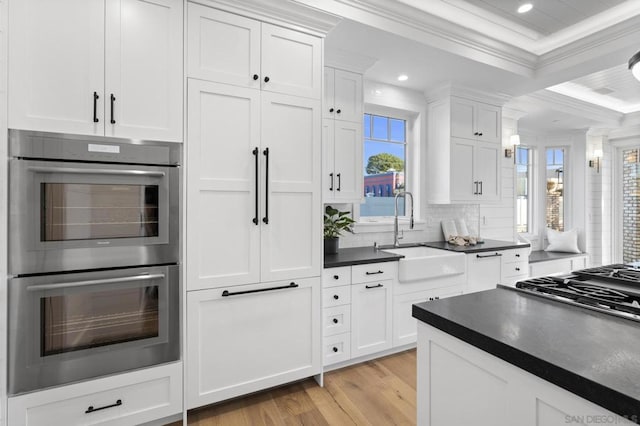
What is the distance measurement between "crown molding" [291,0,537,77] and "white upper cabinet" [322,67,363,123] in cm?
53

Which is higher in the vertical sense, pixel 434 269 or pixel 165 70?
pixel 165 70

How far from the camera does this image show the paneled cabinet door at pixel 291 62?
214 centimetres

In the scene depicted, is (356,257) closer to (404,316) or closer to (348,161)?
(404,316)

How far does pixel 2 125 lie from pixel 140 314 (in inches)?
44.8

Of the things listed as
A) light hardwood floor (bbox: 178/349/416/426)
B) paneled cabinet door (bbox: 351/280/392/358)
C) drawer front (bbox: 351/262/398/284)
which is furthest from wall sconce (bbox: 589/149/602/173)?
light hardwood floor (bbox: 178/349/416/426)

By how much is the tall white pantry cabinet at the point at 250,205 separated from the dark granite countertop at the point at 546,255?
3.73 m

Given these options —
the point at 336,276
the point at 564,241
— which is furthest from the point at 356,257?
the point at 564,241

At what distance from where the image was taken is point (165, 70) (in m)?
1.88

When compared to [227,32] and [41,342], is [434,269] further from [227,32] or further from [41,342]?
[41,342]

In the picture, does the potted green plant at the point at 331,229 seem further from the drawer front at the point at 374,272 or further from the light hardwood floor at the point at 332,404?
the light hardwood floor at the point at 332,404

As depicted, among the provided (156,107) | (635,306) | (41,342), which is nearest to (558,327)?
(635,306)

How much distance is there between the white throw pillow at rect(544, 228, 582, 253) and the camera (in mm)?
5027

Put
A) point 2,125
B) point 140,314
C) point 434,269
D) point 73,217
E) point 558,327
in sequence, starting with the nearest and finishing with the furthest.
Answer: point 558,327 < point 2,125 < point 73,217 < point 140,314 < point 434,269

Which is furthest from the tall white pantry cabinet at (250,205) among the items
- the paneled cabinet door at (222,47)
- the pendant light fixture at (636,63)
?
the pendant light fixture at (636,63)
